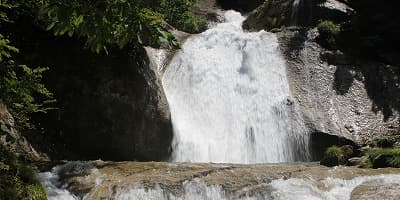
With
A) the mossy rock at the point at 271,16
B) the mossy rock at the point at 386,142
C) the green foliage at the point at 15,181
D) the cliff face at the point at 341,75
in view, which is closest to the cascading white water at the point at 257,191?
the green foliage at the point at 15,181

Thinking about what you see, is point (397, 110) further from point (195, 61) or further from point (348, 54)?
point (195, 61)

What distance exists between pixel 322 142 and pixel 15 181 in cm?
1024

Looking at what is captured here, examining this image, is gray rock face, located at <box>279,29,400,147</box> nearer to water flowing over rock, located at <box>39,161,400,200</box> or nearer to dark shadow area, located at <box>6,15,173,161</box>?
dark shadow area, located at <box>6,15,173,161</box>

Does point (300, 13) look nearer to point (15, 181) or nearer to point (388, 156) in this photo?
point (388, 156)

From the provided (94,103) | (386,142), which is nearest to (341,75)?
(386,142)

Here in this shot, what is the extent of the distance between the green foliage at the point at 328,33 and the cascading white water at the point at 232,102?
1.94 metres

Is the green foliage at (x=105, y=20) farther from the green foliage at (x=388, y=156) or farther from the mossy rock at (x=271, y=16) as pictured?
the mossy rock at (x=271, y=16)

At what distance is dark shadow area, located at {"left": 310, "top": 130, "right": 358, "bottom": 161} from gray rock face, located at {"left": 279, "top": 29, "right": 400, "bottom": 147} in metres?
0.17

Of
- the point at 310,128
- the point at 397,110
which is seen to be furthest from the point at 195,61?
the point at 397,110

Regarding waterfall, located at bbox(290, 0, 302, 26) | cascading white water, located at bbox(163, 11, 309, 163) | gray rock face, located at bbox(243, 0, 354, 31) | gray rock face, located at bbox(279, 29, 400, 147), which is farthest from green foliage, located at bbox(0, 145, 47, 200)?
waterfall, located at bbox(290, 0, 302, 26)

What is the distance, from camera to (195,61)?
1808 centimetres

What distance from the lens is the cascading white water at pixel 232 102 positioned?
14.3 meters

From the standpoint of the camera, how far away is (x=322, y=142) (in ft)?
47.0

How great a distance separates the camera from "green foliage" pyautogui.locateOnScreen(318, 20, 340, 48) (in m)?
19.1
